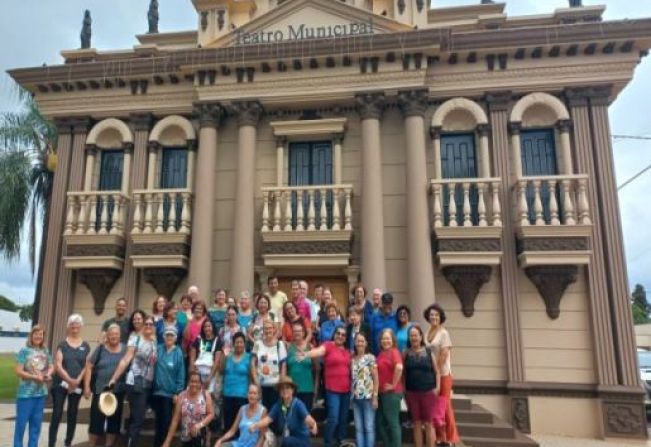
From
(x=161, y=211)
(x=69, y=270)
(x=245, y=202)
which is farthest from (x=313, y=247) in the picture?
(x=69, y=270)

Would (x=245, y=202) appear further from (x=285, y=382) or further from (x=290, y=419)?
(x=290, y=419)

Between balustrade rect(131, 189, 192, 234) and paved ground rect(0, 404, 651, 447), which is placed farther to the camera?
balustrade rect(131, 189, 192, 234)

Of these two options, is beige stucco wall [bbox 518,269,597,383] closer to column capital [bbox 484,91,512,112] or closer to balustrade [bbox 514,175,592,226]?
balustrade [bbox 514,175,592,226]

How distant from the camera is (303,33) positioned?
12.2 m

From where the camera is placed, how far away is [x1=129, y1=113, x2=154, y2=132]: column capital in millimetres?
12703

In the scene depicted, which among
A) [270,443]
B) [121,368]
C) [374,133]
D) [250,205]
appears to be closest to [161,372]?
[121,368]

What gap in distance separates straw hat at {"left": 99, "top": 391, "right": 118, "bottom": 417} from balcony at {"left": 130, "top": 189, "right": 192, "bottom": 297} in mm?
5009

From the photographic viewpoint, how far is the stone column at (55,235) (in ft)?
39.6

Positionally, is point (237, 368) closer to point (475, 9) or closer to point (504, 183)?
point (504, 183)

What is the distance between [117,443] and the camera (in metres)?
7.23

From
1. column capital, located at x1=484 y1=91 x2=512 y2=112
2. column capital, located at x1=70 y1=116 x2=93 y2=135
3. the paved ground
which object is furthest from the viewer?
column capital, located at x1=70 y1=116 x2=93 y2=135

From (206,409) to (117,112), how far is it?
8857mm

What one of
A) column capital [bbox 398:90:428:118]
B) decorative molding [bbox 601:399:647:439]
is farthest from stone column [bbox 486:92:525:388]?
decorative molding [bbox 601:399:647:439]

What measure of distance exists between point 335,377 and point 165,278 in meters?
6.50
